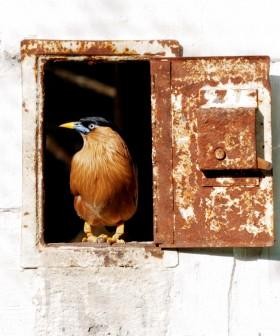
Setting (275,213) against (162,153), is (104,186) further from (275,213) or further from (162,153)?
(275,213)

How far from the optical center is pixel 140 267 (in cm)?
366

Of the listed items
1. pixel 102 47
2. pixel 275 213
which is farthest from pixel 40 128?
pixel 275 213

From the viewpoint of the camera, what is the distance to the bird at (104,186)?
4.16 m

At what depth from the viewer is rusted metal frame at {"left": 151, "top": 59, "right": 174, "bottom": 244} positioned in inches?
140

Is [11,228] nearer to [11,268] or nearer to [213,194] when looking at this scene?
[11,268]

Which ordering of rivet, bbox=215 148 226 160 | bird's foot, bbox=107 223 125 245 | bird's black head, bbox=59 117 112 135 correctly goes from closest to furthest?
1. rivet, bbox=215 148 226 160
2. bird's foot, bbox=107 223 125 245
3. bird's black head, bbox=59 117 112 135

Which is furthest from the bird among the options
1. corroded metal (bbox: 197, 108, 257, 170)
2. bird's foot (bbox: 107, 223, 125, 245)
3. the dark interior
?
the dark interior

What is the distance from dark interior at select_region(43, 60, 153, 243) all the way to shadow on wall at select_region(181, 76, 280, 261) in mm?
2123

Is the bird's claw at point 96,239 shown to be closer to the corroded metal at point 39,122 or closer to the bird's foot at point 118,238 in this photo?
the bird's foot at point 118,238

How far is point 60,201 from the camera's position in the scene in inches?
239

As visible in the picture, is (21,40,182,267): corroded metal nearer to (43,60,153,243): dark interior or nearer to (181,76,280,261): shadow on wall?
(181,76,280,261): shadow on wall

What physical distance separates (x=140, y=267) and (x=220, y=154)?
528 millimetres

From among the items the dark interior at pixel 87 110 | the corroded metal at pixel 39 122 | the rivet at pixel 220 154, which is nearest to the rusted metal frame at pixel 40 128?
the corroded metal at pixel 39 122

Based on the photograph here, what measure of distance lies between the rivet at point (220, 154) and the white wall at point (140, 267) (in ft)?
1.03
